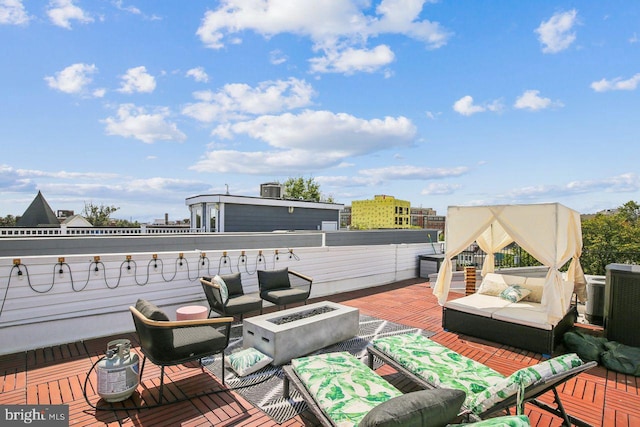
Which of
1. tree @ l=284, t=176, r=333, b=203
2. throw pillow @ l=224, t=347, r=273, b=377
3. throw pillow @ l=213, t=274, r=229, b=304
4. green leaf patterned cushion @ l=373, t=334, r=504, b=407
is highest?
tree @ l=284, t=176, r=333, b=203

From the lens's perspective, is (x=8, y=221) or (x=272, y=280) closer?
(x=272, y=280)

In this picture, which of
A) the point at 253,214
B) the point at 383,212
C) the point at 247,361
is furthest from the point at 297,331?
the point at 383,212

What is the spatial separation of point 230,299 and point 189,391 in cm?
187

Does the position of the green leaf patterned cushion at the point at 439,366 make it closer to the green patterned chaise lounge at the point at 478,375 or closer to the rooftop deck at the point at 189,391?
the green patterned chaise lounge at the point at 478,375

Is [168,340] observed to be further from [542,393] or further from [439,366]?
[542,393]

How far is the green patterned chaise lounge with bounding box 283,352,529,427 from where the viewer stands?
1.48 meters

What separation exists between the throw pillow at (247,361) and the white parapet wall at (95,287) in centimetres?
203

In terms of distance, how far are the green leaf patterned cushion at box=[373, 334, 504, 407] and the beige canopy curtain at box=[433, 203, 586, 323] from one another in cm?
202

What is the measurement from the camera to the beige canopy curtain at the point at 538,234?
13.8ft

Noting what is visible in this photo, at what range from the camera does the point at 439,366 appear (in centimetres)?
274

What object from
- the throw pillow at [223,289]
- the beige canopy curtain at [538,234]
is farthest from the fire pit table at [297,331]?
the beige canopy curtain at [538,234]

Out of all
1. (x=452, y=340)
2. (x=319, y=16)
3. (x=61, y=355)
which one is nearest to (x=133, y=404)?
(x=61, y=355)

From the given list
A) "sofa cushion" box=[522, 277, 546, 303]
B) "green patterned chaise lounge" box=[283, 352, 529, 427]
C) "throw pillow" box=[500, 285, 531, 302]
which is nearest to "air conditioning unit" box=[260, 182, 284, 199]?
"throw pillow" box=[500, 285, 531, 302]

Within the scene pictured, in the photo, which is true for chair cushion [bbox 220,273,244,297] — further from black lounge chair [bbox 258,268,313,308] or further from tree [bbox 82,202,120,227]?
tree [bbox 82,202,120,227]
